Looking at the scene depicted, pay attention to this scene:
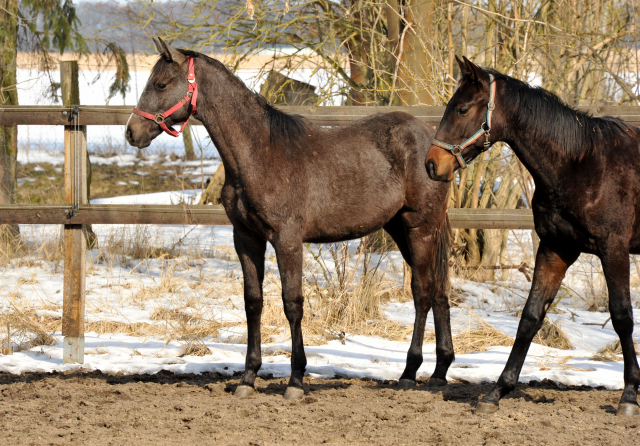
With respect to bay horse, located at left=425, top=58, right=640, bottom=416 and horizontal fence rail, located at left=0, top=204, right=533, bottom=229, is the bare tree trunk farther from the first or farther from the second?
bay horse, located at left=425, top=58, right=640, bottom=416

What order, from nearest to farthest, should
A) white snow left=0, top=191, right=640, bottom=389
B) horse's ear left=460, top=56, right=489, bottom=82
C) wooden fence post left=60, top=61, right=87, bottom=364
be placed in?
horse's ear left=460, top=56, right=489, bottom=82 < white snow left=0, top=191, right=640, bottom=389 < wooden fence post left=60, top=61, right=87, bottom=364

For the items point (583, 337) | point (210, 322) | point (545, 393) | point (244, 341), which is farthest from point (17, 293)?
point (583, 337)

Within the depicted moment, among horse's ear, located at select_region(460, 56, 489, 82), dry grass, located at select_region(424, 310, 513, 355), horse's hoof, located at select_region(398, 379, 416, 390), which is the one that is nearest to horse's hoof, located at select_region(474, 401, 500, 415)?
horse's hoof, located at select_region(398, 379, 416, 390)

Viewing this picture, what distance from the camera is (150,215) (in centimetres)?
488

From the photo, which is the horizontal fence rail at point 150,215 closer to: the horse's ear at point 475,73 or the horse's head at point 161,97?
the horse's head at point 161,97

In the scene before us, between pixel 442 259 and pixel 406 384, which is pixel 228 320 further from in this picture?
pixel 442 259

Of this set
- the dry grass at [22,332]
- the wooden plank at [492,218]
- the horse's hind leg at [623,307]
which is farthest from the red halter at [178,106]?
the horse's hind leg at [623,307]

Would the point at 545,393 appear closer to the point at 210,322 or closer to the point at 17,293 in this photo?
the point at 210,322

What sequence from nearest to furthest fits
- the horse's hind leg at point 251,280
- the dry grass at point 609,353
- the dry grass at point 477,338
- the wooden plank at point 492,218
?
the horse's hind leg at point 251,280 < the wooden plank at point 492,218 < the dry grass at point 609,353 < the dry grass at point 477,338

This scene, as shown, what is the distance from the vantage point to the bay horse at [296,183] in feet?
12.7

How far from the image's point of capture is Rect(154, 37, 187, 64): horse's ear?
375 centimetres

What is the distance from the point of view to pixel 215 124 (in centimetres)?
397

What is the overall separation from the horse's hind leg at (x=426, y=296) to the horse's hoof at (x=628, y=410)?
1213mm

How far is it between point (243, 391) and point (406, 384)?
1135 mm
